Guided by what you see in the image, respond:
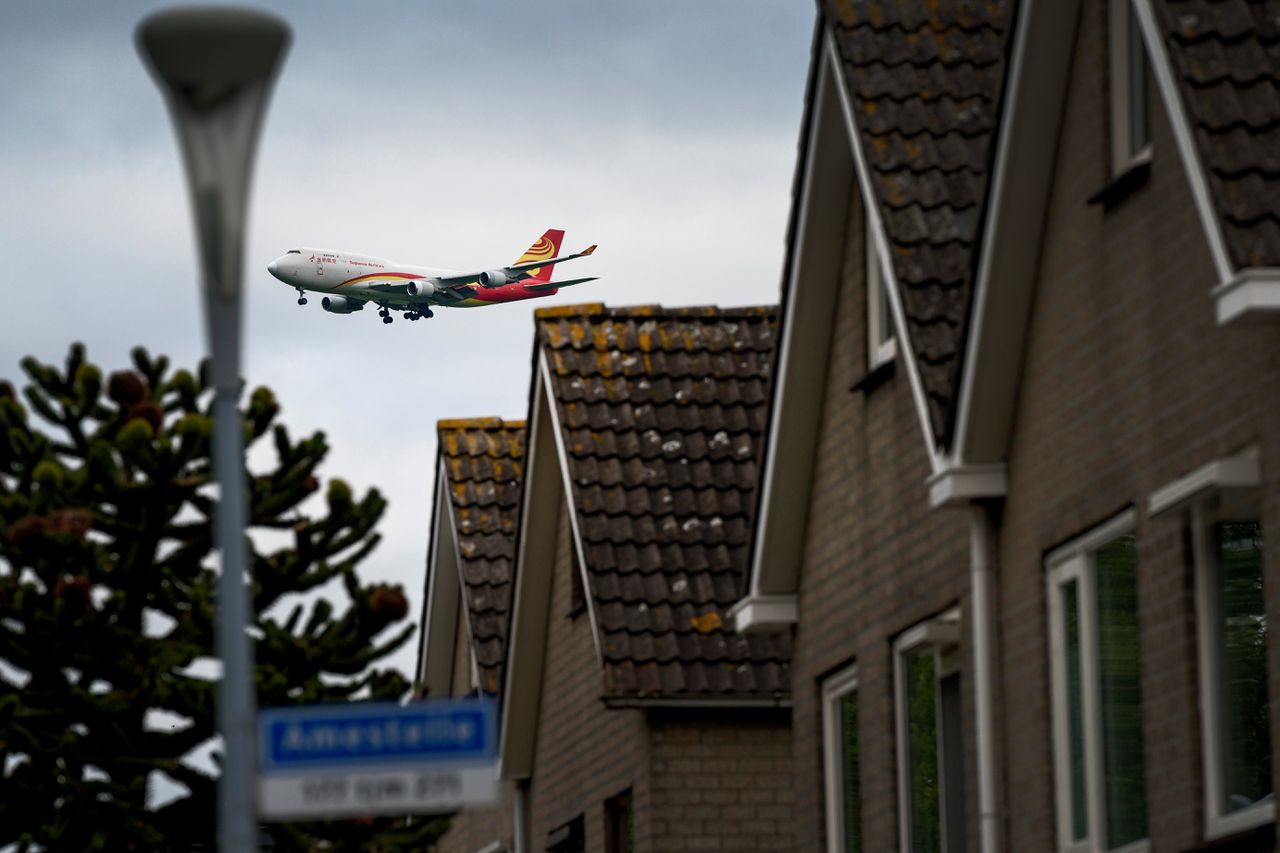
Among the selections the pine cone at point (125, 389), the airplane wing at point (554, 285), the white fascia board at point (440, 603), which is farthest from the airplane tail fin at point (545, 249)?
the pine cone at point (125, 389)

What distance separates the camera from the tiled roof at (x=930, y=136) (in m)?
16.3

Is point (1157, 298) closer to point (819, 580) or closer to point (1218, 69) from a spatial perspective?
point (1218, 69)

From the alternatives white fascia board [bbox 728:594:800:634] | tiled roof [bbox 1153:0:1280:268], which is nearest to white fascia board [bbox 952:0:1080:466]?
tiled roof [bbox 1153:0:1280:268]

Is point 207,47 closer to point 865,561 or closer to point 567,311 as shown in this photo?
point 865,561

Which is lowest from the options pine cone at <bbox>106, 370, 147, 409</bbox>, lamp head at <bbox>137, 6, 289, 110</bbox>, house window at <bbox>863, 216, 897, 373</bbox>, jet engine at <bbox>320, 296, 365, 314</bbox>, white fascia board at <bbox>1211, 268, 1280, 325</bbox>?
white fascia board at <bbox>1211, 268, 1280, 325</bbox>

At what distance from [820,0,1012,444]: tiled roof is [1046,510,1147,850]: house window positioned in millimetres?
1387

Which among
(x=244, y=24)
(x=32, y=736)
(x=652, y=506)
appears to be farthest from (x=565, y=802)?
(x=244, y=24)

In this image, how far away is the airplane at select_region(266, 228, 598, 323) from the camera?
282 ft

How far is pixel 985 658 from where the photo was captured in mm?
15844

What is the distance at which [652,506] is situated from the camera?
22625 mm

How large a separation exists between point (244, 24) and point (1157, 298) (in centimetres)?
603

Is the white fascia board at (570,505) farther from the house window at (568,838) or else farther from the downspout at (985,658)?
the downspout at (985,658)

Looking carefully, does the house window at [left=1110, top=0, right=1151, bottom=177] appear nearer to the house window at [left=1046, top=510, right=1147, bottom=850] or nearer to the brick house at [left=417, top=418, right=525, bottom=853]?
the house window at [left=1046, top=510, right=1147, bottom=850]

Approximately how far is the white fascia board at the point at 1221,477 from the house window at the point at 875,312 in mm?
4943
